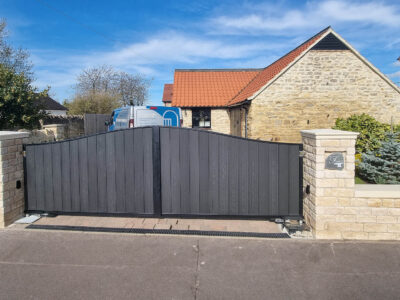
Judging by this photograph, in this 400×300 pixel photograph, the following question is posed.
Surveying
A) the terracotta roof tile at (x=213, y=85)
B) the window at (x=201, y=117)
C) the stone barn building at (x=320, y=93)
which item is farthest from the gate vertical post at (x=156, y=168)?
the window at (x=201, y=117)

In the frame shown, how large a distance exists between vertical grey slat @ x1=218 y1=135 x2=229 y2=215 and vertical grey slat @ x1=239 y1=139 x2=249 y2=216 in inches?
10.4

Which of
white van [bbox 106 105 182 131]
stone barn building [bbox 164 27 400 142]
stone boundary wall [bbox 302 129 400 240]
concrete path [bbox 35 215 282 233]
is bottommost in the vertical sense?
concrete path [bbox 35 215 282 233]

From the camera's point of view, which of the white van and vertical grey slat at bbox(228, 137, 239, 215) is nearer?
vertical grey slat at bbox(228, 137, 239, 215)

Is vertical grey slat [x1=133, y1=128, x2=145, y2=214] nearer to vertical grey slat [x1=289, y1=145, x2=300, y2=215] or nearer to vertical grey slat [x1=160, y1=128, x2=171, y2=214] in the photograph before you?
vertical grey slat [x1=160, y1=128, x2=171, y2=214]

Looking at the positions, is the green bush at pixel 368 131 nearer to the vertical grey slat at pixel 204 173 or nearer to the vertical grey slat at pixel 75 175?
the vertical grey slat at pixel 204 173

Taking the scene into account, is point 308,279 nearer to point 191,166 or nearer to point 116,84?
point 191,166

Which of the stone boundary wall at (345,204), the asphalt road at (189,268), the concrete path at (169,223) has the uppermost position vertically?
the stone boundary wall at (345,204)

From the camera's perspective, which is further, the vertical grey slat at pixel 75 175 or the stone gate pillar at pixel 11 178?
the vertical grey slat at pixel 75 175

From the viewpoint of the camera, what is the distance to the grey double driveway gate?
5.82m

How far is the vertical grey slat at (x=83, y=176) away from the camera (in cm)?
607

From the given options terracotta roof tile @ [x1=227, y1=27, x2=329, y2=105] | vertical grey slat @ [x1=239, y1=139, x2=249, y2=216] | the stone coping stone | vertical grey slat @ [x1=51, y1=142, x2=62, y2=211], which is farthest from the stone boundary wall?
terracotta roof tile @ [x1=227, y1=27, x2=329, y2=105]

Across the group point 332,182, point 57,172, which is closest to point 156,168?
point 57,172

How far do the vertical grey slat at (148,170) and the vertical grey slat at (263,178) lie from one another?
208 cm

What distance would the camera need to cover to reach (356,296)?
3.66 metres
